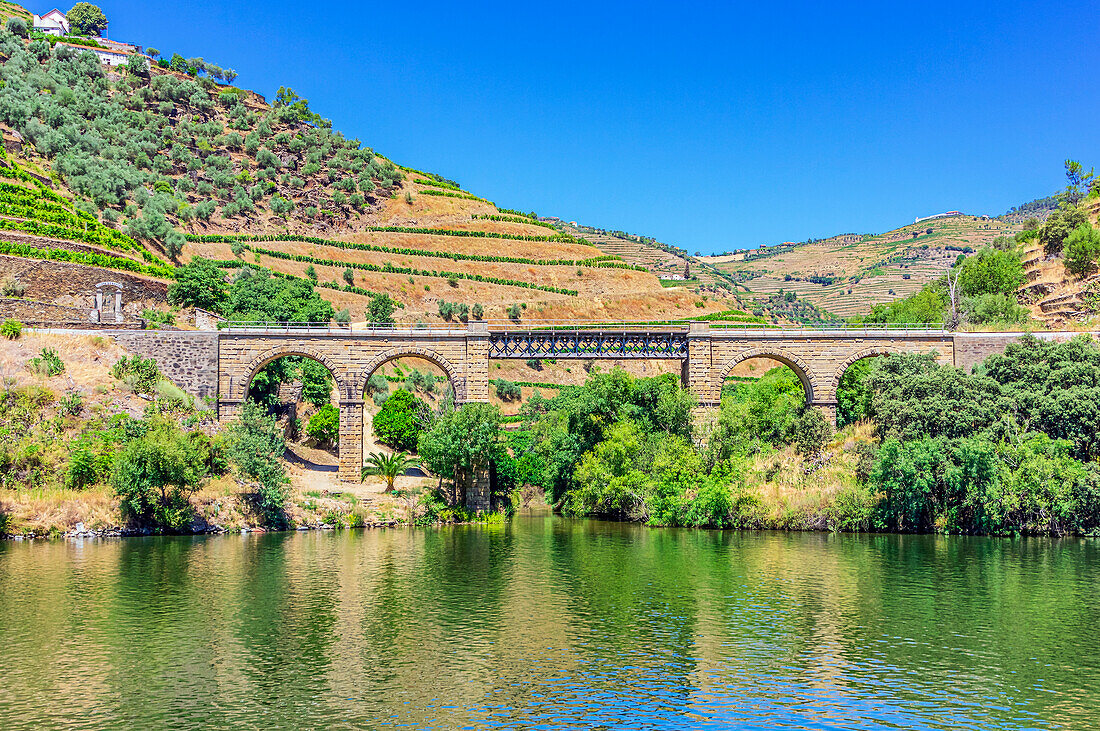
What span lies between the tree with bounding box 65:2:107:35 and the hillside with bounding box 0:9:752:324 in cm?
1354

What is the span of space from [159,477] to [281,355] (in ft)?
36.6

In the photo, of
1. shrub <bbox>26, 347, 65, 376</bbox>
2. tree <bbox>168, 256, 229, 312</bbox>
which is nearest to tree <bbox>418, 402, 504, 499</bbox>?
shrub <bbox>26, 347, 65, 376</bbox>

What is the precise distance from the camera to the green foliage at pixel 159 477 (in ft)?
107

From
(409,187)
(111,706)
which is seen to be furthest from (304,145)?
(111,706)

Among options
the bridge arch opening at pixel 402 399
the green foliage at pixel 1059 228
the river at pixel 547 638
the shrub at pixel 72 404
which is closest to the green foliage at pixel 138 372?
the shrub at pixel 72 404

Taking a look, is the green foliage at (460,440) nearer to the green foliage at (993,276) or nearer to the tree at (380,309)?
the tree at (380,309)

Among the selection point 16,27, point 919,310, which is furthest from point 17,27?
point 919,310

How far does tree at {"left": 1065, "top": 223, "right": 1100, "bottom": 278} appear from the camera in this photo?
60688mm

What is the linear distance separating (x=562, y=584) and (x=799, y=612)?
677 centimetres

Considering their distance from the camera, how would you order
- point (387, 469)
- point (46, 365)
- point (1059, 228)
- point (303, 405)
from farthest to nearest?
point (1059, 228) → point (303, 405) → point (387, 469) → point (46, 365)

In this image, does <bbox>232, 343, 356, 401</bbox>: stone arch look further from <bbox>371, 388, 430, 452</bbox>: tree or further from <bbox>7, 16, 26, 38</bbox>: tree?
<bbox>7, 16, 26, 38</bbox>: tree

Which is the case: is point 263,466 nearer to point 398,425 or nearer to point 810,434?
point 398,425

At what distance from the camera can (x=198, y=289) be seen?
53656 millimetres

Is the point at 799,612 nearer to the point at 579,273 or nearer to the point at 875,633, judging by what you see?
the point at 875,633
